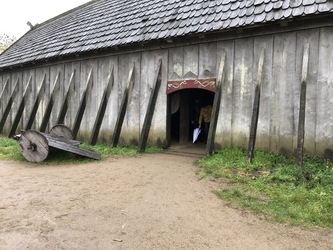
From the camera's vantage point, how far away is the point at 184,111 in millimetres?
10305

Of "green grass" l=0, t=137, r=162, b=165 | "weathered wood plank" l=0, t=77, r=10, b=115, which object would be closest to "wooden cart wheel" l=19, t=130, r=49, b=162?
"green grass" l=0, t=137, r=162, b=165

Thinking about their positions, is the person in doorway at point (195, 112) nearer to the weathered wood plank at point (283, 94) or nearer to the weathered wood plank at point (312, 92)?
the weathered wood plank at point (283, 94)

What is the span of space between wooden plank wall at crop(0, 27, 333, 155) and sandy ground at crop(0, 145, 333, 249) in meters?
2.23

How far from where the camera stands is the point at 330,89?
20.0 feet

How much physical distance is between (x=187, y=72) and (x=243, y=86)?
5.54ft

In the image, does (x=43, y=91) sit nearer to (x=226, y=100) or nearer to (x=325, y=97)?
(x=226, y=100)

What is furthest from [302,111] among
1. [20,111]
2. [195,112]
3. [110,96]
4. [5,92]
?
[5,92]

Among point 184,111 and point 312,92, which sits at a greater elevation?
point 312,92

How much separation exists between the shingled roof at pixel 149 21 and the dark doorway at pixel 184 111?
206cm

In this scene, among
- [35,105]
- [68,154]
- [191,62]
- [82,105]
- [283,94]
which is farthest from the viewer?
[35,105]

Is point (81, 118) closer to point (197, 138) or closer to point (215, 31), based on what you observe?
point (197, 138)

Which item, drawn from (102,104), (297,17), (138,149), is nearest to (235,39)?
(297,17)

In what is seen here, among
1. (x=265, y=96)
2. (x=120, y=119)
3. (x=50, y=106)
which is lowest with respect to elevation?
(x=120, y=119)

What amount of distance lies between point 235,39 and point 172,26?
184 centimetres
